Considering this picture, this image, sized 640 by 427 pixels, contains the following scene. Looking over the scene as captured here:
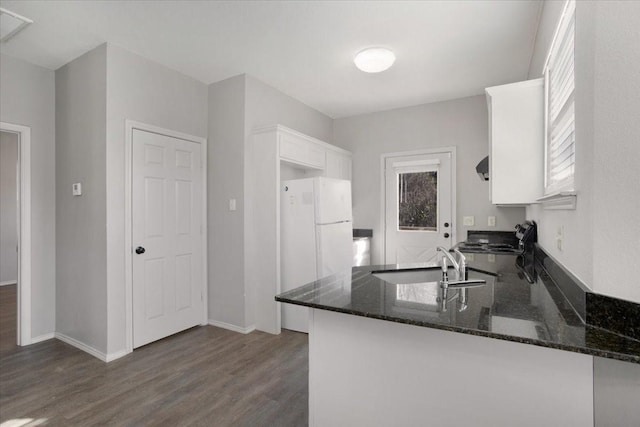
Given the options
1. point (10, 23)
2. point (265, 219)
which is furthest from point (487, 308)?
point (10, 23)

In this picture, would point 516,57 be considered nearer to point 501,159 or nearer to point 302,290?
point 501,159

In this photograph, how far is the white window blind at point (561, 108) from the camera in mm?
1429

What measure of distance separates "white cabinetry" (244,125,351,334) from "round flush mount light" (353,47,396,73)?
0.98m

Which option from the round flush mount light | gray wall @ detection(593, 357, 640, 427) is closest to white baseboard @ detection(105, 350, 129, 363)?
gray wall @ detection(593, 357, 640, 427)

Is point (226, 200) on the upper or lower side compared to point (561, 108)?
lower

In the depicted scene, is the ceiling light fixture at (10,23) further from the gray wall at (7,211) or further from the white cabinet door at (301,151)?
the gray wall at (7,211)

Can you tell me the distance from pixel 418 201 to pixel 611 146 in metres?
3.52

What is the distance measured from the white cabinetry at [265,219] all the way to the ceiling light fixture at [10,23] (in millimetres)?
1881

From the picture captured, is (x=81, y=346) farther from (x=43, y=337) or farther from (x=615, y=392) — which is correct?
(x=615, y=392)

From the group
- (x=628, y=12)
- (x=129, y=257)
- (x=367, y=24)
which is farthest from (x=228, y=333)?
(x=628, y=12)

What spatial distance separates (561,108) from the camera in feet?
5.20

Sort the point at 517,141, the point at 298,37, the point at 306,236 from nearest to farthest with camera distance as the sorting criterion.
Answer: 1. the point at 517,141
2. the point at 298,37
3. the point at 306,236

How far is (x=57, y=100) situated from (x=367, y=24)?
118 inches

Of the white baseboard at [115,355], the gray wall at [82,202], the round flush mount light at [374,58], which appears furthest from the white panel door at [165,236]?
the round flush mount light at [374,58]
